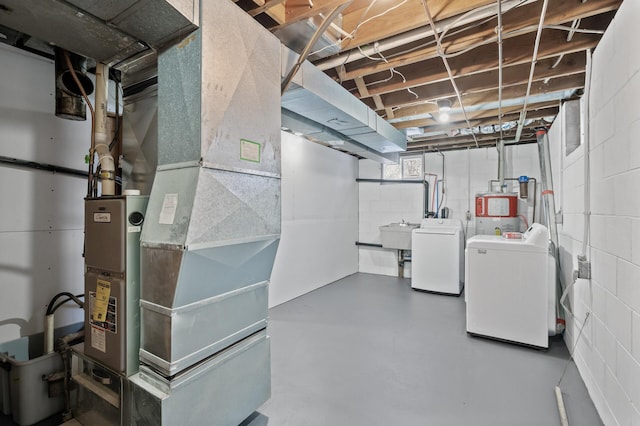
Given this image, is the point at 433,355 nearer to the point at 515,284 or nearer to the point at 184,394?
the point at 515,284

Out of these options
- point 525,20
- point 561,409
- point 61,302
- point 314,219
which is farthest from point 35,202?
point 561,409

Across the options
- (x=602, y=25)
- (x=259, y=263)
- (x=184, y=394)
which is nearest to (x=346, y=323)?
(x=259, y=263)

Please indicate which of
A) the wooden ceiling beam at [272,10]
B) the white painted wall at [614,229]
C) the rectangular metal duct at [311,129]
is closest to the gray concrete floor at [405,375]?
the white painted wall at [614,229]

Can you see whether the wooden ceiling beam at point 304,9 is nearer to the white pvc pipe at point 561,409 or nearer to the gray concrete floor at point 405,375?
the gray concrete floor at point 405,375

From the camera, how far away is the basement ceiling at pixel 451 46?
5.88 ft

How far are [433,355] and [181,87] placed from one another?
8.98ft

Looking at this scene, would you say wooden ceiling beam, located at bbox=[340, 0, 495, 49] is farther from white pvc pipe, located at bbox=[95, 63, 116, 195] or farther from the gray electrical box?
the gray electrical box

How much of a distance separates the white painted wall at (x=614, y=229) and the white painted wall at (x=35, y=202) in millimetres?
3335

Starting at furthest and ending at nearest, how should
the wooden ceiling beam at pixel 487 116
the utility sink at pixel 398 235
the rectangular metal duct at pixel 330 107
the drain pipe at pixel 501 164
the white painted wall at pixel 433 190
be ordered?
the utility sink at pixel 398 235
the white painted wall at pixel 433 190
the drain pipe at pixel 501 164
the wooden ceiling beam at pixel 487 116
the rectangular metal duct at pixel 330 107

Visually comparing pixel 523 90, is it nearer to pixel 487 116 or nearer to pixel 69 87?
pixel 487 116

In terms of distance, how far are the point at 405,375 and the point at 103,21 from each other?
9.31 ft

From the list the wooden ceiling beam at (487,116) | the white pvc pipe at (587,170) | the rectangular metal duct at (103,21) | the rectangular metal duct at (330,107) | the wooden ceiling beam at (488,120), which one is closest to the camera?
the rectangular metal duct at (103,21)

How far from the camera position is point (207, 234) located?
138 cm

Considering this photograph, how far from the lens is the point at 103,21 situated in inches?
55.0
